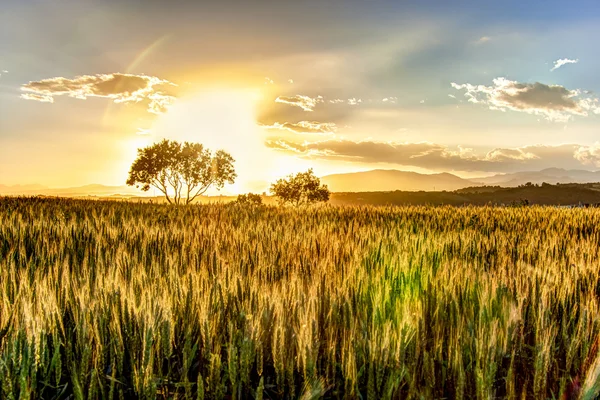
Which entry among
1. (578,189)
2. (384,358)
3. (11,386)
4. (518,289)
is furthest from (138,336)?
(578,189)

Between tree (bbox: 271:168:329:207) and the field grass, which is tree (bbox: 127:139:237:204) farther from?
the field grass

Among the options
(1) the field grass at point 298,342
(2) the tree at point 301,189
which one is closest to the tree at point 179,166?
(2) the tree at point 301,189

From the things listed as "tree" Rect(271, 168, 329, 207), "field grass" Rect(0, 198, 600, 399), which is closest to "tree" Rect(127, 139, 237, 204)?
"tree" Rect(271, 168, 329, 207)

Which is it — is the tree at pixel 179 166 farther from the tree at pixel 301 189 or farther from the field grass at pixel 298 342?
Answer: the field grass at pixel 298 342

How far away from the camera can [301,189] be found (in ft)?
323

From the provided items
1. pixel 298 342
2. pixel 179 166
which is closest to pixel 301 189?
pixel 179 166

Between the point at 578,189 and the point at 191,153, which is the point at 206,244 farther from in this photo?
the point at 578,189

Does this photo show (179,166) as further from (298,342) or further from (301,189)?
(298,342)

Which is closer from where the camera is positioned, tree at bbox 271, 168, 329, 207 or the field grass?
the field grass

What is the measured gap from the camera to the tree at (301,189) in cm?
9750

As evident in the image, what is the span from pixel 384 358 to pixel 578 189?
432 feet

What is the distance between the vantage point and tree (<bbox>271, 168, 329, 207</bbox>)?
97500mm

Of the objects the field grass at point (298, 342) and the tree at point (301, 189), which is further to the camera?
the tree at point (301, 189)

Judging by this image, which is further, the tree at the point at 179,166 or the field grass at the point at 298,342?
the tree at the point at 179,166
